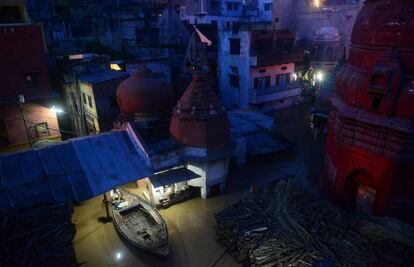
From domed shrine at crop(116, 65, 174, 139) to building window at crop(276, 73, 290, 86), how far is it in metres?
21.4

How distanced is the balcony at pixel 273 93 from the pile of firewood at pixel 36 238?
1113 inches

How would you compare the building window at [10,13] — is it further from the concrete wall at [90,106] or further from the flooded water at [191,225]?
the flooded water at [191,225]

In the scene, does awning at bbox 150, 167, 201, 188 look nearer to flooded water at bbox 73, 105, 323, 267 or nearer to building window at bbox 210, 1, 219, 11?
flooded water at bbox 73, 105, 323, 267

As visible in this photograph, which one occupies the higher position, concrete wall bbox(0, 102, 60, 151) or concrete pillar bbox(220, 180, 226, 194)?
concrete wall bbox(0, 102, 60, 151)

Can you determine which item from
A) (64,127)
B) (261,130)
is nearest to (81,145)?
(64,127)

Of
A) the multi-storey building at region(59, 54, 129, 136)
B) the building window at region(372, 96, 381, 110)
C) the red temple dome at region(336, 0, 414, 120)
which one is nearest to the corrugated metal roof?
the multi-storey building at region(59, 54, 129, 136)

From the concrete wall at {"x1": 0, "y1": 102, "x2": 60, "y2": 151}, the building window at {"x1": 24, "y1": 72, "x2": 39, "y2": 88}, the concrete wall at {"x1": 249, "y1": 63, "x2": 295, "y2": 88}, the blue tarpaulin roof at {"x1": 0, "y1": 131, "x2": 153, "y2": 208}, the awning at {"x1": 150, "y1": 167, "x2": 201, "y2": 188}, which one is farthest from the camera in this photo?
the concrete wall at {"x1": 249, "y1": 63, "x2": 295, "y2": 88}

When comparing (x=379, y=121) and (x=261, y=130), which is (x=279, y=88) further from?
(x=379, y=121)

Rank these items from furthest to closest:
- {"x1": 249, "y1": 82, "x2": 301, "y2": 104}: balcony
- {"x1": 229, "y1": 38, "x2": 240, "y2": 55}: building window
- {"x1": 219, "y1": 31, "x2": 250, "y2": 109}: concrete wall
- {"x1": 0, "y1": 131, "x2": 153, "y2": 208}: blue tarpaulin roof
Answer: {"x1": 229, "y1": 38, "x2": 240, "y2": 55}: building window
{"x1": 249, "y1": 82, "x2": 301, "y2": 104}: balcony
{"x1": 219, "y1": 31, "x2": 250, "y2": 109}: concrete wall
{"x1": 0, "y1": 131, "x2": 153, "y2": 208}: blue tarpaulin roof

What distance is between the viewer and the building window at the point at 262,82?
38031 mm

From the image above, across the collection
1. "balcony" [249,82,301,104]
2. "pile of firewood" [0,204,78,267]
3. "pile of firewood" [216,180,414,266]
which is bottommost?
"pile of firewood" [216,180,414,266]

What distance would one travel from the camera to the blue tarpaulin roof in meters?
16.4

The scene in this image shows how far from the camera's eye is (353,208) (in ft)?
62.2

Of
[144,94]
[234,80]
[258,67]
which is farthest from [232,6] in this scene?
[144,94]
